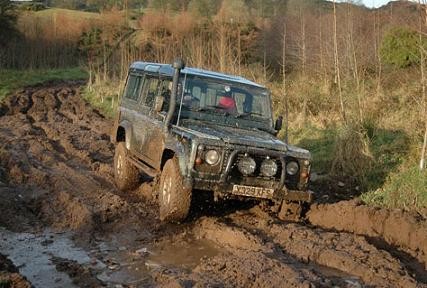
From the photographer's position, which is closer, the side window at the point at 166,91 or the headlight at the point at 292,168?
the headlight at the point at 292,168

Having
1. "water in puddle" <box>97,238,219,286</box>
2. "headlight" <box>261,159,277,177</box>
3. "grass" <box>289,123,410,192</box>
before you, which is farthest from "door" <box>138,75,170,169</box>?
"grass" <box>289,123,410,192</box>

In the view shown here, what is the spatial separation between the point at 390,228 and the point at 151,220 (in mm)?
3029

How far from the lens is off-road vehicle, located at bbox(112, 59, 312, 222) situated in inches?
279

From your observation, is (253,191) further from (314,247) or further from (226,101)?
(226,101)

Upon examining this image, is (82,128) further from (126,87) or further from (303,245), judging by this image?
(303,245)

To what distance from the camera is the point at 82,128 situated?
17.0 metres

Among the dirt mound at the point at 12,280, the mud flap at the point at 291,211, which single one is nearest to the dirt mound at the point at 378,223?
the mud flap at the point at 291,211

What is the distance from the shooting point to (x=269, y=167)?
23.7 feet

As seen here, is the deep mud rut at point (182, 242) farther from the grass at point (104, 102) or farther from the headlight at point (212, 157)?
the grass at point (104, 102)

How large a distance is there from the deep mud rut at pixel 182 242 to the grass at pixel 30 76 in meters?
18.6

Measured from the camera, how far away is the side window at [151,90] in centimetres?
892

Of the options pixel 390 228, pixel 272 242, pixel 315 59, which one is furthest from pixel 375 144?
pixel 315 59

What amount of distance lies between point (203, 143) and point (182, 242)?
3.87 ft

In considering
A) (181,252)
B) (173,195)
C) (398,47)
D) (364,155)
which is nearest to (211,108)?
(173,195)
